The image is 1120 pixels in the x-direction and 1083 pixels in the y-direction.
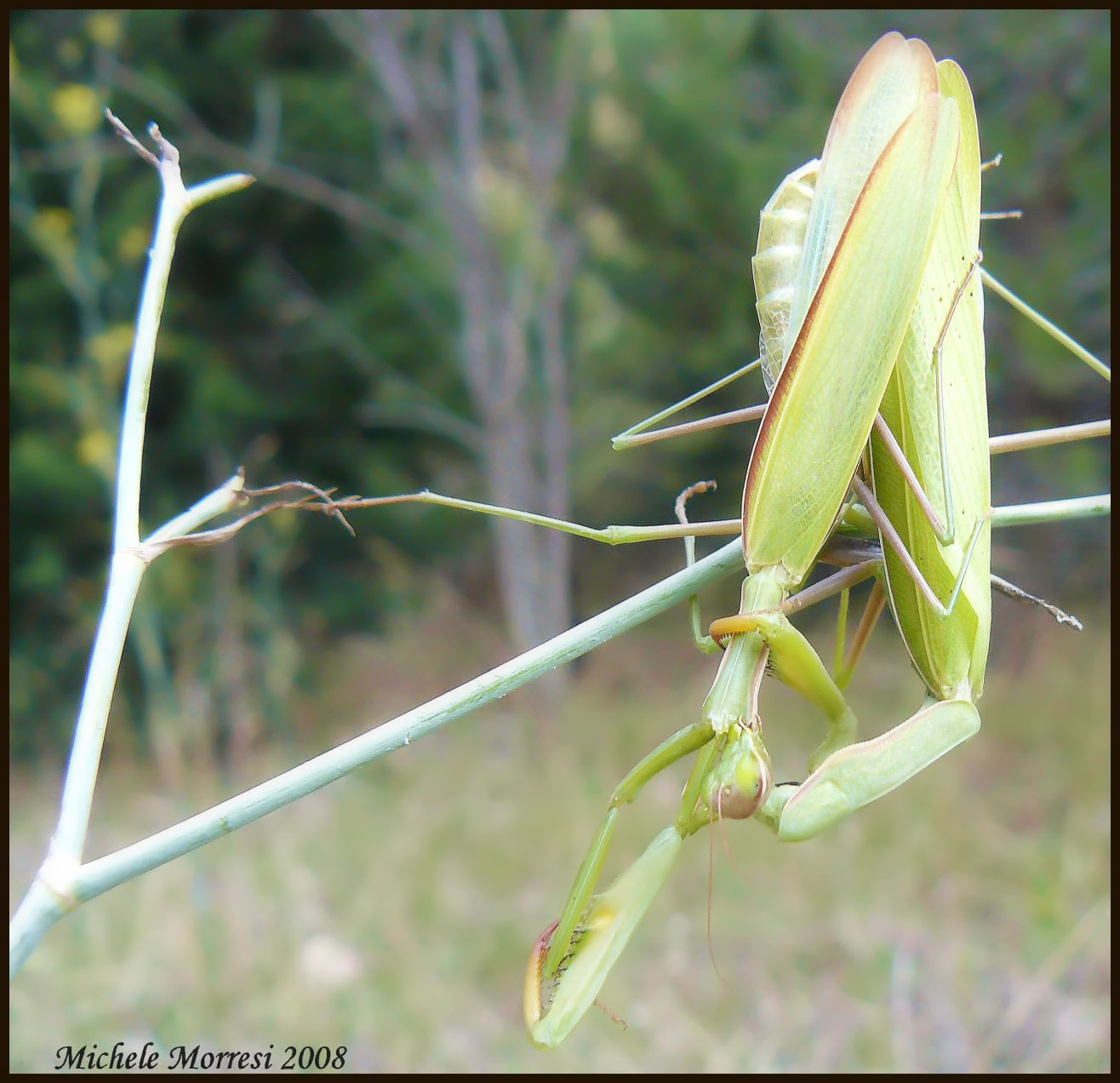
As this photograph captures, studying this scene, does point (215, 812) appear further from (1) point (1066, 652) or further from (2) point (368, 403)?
(2) point (368, 403)

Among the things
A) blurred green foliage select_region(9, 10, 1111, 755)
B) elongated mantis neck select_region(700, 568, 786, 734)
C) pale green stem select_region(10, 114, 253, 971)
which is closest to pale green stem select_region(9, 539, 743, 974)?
pale green stem select_region(10, 114, 253, 971)

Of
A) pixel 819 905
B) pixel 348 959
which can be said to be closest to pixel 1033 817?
pixel 819 905

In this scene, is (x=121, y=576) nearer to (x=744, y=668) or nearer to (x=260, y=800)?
(x=260, y=800)

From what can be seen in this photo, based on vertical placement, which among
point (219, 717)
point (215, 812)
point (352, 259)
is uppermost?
point (352, 259)

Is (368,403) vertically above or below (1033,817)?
above

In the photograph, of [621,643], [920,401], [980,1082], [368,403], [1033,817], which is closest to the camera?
[920,401]

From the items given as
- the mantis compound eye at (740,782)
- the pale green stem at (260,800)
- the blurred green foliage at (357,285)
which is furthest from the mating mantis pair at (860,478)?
the blurred green foliage at (357,285)

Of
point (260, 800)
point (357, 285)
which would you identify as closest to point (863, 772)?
point (260, 800)
